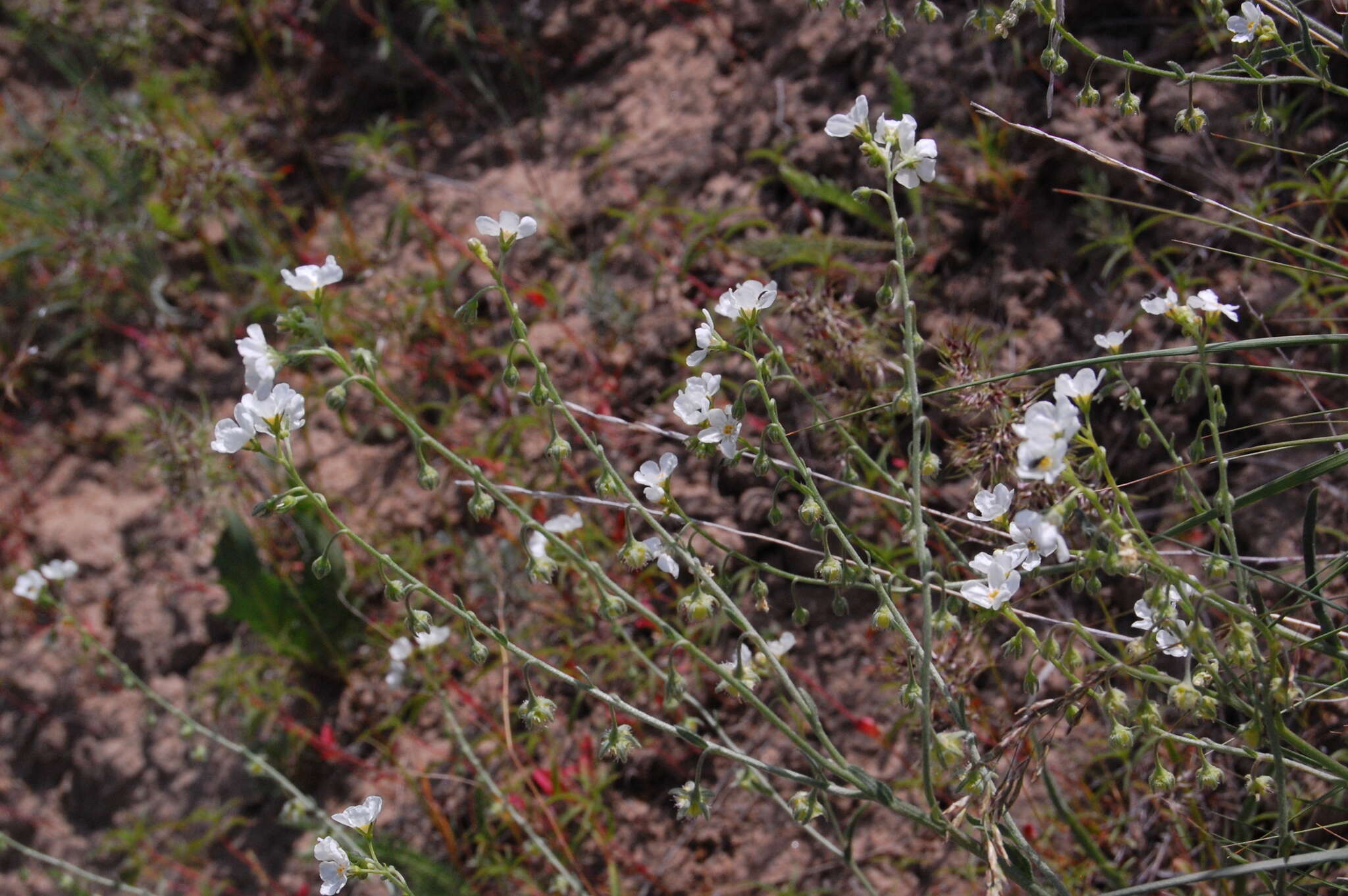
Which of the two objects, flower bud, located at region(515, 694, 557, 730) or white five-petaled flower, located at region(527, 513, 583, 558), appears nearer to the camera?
flower bud, located at region(515, 694, 557, 730)

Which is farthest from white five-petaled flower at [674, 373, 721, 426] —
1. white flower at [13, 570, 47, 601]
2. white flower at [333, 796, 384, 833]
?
white flower at [13, 570, 47, 601]

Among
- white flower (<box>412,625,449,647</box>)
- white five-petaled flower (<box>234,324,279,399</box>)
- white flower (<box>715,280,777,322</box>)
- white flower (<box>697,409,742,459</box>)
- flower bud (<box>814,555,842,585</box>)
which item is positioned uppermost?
white five-petaled flower (<box>234,324,279,399</box>)

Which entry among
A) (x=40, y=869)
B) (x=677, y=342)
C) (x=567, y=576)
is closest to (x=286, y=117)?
(x=677, y=342)

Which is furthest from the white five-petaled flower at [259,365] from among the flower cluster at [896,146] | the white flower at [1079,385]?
the white flower at [1079,385]

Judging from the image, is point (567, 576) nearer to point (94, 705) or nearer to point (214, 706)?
point (214, 706)

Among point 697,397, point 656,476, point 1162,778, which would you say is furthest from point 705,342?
point 1162,778

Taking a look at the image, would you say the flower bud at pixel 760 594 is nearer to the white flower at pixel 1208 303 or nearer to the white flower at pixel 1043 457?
the white flower at pixel 1043 457

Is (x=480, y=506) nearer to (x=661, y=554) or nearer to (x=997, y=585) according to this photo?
(x=661, y=554)

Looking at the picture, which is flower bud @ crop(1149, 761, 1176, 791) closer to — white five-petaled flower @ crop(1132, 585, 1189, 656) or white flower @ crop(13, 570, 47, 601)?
white five-petaled flower @ crop(1132, 585, 1189, 656)
